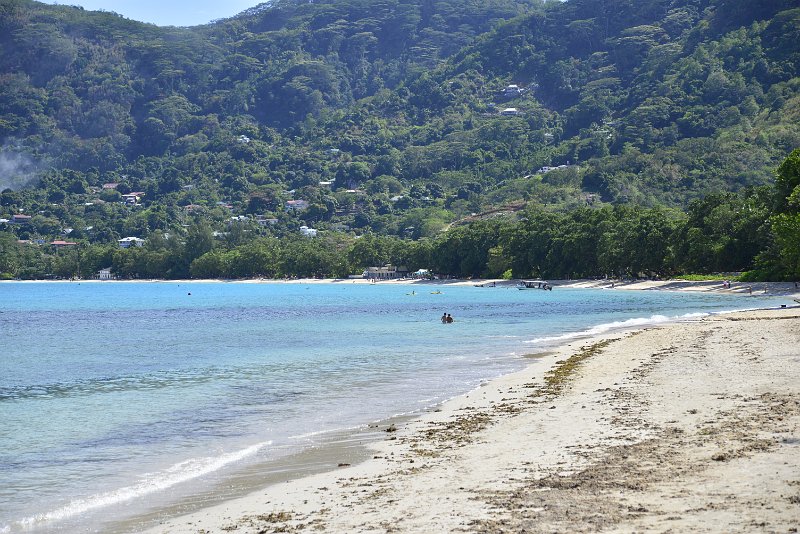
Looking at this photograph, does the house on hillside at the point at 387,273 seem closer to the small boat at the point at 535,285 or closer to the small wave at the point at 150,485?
the small boat at the point at 535,285

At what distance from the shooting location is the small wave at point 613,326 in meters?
43.6

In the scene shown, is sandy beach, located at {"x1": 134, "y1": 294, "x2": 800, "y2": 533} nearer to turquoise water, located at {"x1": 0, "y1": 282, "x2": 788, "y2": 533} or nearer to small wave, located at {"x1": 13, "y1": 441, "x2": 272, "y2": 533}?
small wave, located at {"x1": 13, "y1": 441, "x2": 272, "y2": 533}

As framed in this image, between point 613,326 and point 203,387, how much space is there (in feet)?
87.9

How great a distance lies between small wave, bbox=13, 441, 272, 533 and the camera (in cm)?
1427

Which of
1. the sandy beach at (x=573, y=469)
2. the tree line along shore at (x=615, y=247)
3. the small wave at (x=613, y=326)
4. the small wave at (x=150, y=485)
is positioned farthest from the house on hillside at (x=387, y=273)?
the small wave at (x=150, y=485)

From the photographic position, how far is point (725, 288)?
86.4 meters

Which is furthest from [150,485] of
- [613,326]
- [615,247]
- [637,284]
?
[615,247]

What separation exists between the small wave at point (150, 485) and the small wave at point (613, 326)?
25.7 metres

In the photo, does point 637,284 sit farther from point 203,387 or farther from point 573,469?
point 573,469

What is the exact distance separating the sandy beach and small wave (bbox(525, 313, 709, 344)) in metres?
18.4

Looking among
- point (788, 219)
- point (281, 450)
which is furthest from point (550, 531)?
point (788, 219)

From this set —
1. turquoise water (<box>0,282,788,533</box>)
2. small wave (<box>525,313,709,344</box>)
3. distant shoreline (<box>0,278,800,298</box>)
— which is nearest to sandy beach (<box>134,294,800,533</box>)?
turquoise water (<box>0,282,788,533</box>)

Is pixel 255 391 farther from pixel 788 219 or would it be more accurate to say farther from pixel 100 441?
pixel 788 219

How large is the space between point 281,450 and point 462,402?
620cm
